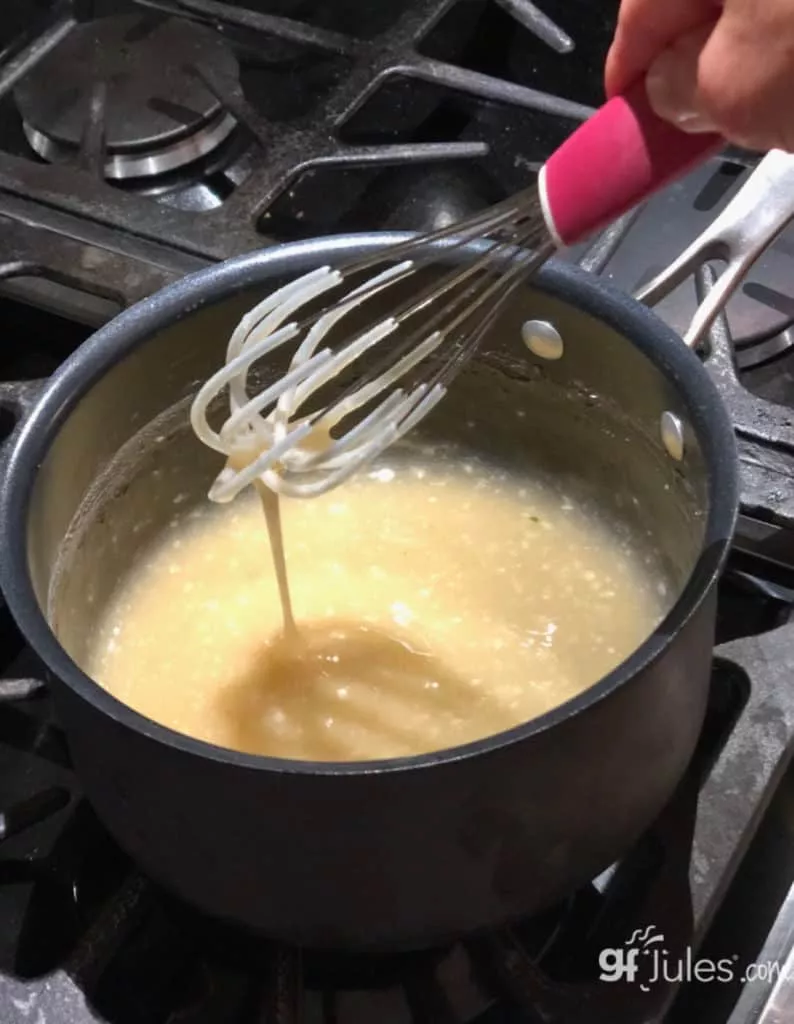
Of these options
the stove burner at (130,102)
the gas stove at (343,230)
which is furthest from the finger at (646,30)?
the stove burner at (130,102)

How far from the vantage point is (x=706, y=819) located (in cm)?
61

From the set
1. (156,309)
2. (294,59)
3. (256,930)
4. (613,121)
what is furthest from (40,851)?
(294,59)

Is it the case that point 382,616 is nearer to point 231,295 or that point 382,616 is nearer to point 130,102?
point 231,295

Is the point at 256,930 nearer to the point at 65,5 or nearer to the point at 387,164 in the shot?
the point at 387,164

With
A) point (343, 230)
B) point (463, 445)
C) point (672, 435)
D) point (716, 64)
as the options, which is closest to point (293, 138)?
point (343, 230)

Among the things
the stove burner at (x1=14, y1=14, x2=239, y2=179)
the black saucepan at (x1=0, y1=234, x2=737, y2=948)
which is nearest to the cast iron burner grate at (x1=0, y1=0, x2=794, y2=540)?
the stove burner at (x1=14, y1=14, x2=239, y2=179)

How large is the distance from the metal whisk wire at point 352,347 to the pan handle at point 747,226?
0.26ft

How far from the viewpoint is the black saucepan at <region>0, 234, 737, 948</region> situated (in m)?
0.47

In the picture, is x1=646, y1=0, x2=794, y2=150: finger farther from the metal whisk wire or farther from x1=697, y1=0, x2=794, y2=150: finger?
the metal whisk wire

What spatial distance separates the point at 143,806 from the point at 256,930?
0.07m

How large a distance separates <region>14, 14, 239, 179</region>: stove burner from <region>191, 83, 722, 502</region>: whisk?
0.87 feet

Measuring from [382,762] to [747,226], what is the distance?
347 millimetres

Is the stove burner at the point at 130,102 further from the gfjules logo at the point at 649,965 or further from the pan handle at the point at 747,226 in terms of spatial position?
the gfjules logo at the point at 649,965

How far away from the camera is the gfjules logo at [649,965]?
57 cm
